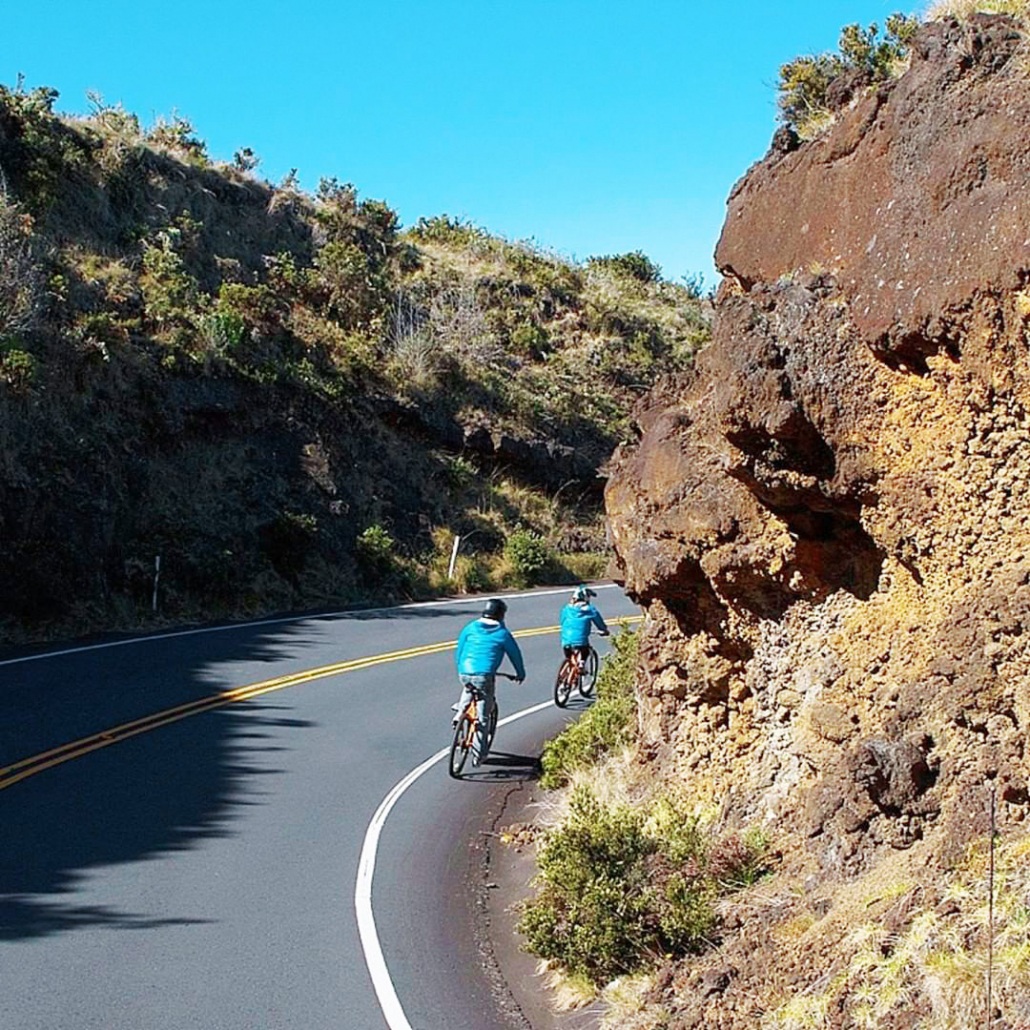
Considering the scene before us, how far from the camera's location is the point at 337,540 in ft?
100

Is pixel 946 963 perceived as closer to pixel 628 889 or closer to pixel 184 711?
pixel 628 889

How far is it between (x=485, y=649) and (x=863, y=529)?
20.4 ft

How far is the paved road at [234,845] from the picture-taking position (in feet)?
24.7

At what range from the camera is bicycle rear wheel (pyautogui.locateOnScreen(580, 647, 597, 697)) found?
19.3m

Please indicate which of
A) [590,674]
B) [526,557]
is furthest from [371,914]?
[526,557]

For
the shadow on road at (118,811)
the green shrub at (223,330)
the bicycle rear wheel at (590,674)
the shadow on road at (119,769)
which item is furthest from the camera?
the green shrub at (223,330)

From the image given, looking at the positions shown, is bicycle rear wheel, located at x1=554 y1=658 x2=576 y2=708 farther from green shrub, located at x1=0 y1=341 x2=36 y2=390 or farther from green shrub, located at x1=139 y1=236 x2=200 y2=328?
green shrub, located at x1=139 y1=236 x2=200 y2=328

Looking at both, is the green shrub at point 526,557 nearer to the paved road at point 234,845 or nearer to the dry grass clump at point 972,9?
the paved road at point 234,845

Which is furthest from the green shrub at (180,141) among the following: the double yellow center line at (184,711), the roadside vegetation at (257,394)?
the double yellow center line at (184,711)

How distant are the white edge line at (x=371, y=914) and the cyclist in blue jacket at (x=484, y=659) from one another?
824 millimetres

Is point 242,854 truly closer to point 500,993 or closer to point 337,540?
point 500,993

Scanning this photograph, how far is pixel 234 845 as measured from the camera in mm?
10711

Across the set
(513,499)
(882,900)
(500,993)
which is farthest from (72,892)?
(513,499)

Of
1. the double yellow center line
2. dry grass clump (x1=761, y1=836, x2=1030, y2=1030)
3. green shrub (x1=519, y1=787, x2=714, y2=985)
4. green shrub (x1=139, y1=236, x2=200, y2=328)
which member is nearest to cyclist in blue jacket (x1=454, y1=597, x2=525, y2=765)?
the double yellow center line
